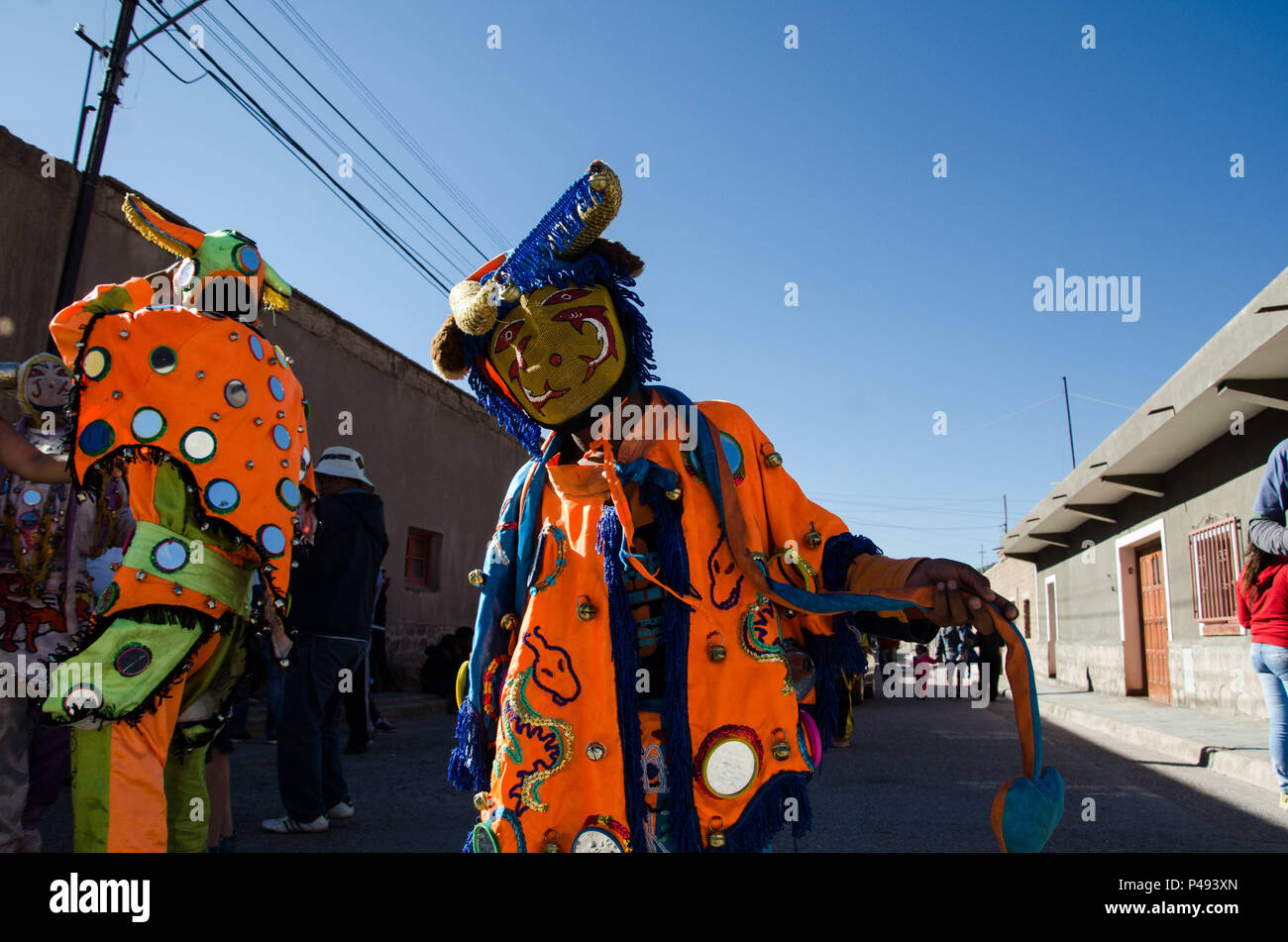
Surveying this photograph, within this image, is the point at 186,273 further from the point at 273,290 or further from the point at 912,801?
the point at 912,801

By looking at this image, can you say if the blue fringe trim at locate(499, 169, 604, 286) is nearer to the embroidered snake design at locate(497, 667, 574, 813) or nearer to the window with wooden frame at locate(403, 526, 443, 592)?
the embroidered snake design at locate(497, 667, 574, 813)

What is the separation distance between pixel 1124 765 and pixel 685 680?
7220 mm

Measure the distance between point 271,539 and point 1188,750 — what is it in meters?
8.05

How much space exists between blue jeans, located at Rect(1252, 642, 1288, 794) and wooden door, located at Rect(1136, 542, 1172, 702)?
895 centimetres

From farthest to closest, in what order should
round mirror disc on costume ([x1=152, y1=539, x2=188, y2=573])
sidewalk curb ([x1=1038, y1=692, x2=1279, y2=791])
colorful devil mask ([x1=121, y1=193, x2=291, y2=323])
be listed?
1. sidewalk curb ([x1=1038, y1=692, x2=1279, y2=791])
2. colorful devil mask ([x1=121, y1=193, x2=291, y2=323])
3. round mirror disc on costume ([x1=152, y1=539, x2=188, y2=573])

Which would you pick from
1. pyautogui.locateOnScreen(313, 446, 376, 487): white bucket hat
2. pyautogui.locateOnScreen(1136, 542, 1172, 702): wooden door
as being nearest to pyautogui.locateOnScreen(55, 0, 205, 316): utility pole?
pyautogui.locateOnScreen(313, 446, 376, 487): white bucket hat

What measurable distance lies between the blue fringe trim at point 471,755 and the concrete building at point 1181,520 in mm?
7637

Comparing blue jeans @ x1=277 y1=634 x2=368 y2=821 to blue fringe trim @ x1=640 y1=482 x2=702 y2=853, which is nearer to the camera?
blue fringe trim @ x1=640 y1=482 x2=702 y2=853

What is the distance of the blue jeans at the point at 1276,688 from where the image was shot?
4.39m

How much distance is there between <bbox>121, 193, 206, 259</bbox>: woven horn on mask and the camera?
2.72 m

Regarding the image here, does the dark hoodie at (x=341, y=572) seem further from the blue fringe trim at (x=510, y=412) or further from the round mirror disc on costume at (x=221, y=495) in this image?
the blue fringe trim at (x=510, y=412)
